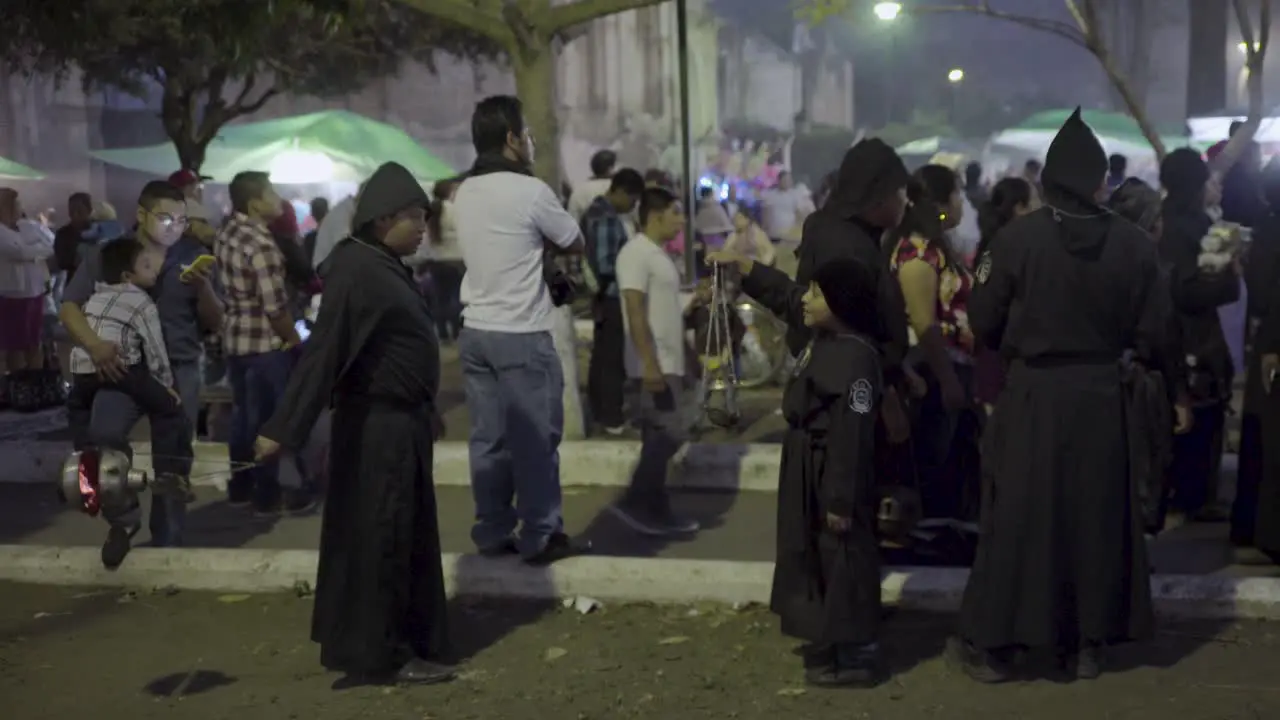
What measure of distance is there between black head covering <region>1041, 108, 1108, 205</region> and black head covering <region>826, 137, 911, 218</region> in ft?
1.82

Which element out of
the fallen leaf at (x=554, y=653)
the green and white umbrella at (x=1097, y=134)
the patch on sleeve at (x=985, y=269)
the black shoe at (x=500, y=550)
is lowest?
the fallen leaf at (x=554, y=653)

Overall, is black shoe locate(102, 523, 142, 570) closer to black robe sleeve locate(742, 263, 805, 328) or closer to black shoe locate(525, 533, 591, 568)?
black shoe locate(525, 533, 591, 568)

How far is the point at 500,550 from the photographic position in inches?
297

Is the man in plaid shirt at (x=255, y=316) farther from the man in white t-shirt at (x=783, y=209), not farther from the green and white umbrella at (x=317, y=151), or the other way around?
the man in white t-shirt at (x=783, y=209)

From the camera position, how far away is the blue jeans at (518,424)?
7.20 meters

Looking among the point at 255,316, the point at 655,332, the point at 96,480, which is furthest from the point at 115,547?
the point at 655,332

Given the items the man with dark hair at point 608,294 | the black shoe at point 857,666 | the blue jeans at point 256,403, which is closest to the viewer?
the black shoe at point 857,666

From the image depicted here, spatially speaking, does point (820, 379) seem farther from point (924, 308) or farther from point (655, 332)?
point (655, 332)

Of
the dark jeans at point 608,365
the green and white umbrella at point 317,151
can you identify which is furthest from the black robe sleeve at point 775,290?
the green and white umbrella at point 317,151

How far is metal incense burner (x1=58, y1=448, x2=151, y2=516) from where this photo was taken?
668 centimetres

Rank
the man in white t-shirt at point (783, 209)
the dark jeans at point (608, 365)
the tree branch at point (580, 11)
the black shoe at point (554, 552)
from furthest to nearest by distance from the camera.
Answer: the man in white t-shirt at point (783, 209), the dark jeans at point (608, 365), the tree branch at point (580, 11), the black shoe at point (554, 552)

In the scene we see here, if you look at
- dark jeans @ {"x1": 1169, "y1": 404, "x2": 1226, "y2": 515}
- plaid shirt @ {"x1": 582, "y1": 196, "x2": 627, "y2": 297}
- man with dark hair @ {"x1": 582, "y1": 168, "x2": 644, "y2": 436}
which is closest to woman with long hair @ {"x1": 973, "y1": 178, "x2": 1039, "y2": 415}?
dark jeans @ {"x1": 1169, "y1": 404, "x2": 1226, "y2": 515}

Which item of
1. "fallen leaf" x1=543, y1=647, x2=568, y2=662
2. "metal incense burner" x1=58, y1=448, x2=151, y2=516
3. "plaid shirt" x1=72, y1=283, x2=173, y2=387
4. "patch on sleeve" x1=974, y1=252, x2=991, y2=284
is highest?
"patch on sleeve" x1=974, y1=252, x2=991, y2=284

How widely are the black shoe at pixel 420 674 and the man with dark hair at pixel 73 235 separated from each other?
388 inches
